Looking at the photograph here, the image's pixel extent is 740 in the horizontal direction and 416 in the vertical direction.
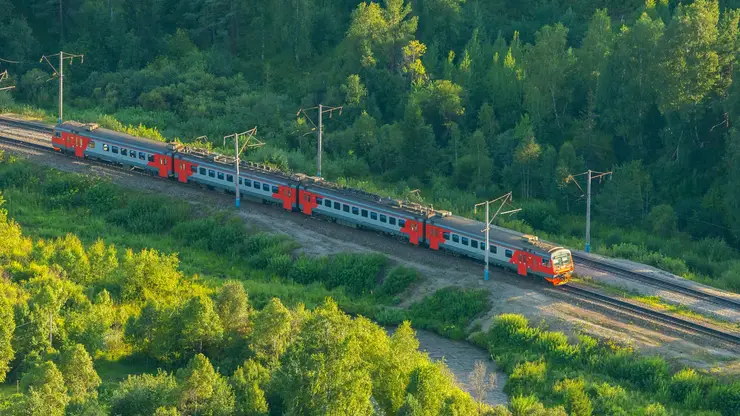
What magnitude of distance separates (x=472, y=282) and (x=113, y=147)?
32.5m

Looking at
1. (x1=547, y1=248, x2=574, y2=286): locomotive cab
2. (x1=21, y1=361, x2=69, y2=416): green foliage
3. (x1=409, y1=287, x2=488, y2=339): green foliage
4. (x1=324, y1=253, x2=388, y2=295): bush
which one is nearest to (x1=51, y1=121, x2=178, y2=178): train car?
(x1=324, y1=253, x2=388, y2=295): bush

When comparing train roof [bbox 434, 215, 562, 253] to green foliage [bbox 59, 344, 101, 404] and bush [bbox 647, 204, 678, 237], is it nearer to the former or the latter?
bush [bbox 647, 204, 678, 237]

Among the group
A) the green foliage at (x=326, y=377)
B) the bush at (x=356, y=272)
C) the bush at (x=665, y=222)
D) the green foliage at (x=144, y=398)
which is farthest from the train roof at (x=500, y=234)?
the green foliage at (x=144, y=398)

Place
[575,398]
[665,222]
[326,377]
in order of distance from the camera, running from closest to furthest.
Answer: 1. [326,377]
2. [575,398]
3. [665,222]

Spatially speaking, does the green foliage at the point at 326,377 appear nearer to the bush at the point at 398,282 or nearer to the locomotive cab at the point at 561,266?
the locomotive cab at the point at 561,266

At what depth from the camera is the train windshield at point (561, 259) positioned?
67625mm

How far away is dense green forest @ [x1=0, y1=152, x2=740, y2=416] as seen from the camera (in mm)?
49812

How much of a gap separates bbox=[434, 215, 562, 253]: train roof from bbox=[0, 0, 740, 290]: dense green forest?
8.18 meters

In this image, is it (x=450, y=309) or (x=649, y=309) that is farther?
(x=450, y=309)

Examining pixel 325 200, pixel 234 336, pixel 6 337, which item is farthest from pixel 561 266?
pixel 6 337

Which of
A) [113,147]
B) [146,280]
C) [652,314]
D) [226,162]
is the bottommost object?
[652,314]

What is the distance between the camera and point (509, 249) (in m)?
69.6

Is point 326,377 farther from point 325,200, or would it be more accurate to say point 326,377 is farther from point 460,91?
point 460,91

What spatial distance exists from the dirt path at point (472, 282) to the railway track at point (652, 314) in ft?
2.86
